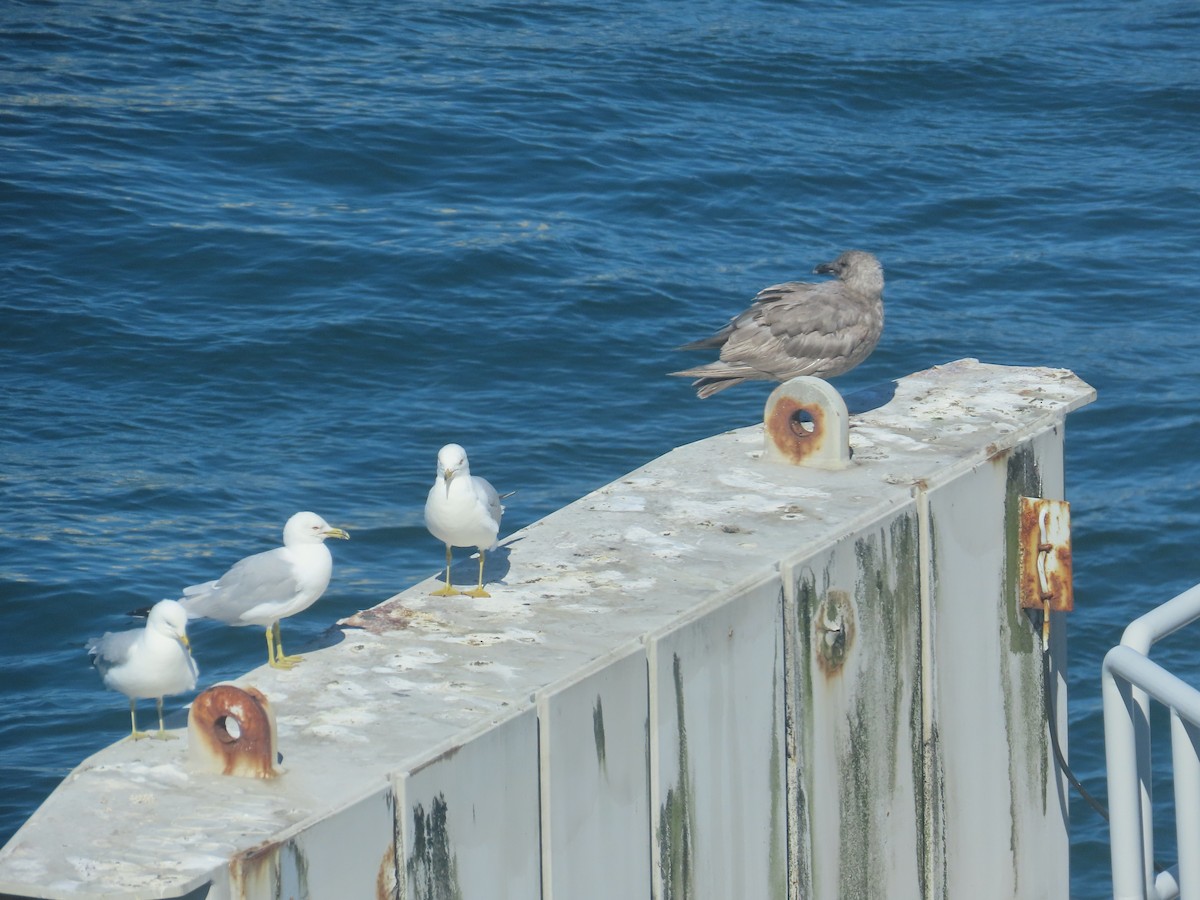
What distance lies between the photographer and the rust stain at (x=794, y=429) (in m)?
4.91

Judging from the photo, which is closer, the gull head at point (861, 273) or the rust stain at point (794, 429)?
the rust stain at point (794, 429)

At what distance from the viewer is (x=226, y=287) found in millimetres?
12922

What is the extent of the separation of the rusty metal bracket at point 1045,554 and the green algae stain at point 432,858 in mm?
2252

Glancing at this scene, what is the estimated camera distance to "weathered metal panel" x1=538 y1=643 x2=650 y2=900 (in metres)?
3.53

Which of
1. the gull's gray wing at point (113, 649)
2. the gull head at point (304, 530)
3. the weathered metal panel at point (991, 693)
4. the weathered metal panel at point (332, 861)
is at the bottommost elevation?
the weathered metal panel at point (991, 693)

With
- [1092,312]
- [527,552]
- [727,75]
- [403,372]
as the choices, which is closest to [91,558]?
[403,372]

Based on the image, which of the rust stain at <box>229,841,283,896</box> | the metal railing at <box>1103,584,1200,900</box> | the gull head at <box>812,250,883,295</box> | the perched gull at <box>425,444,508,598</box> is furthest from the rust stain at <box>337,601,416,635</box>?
the gull head at <box>812,250,883,295</box>

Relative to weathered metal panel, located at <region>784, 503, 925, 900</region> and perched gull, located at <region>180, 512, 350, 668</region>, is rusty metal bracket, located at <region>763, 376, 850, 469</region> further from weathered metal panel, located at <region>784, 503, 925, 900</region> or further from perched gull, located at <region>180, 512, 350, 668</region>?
perched gull, located at <region>180, 512, 350, 668</region>

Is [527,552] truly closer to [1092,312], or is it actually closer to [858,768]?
[858,768]

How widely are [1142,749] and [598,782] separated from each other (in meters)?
1.09

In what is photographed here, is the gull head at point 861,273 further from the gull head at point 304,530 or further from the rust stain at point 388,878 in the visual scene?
the rust stain at point 388,878

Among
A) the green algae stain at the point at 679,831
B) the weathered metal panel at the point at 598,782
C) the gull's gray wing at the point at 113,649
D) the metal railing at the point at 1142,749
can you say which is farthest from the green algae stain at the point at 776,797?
the gull's gray wing at the point at 113,649

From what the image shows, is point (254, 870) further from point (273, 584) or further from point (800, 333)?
point (800, 333)

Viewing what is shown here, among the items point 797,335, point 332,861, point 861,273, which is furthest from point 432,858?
point 861,273
